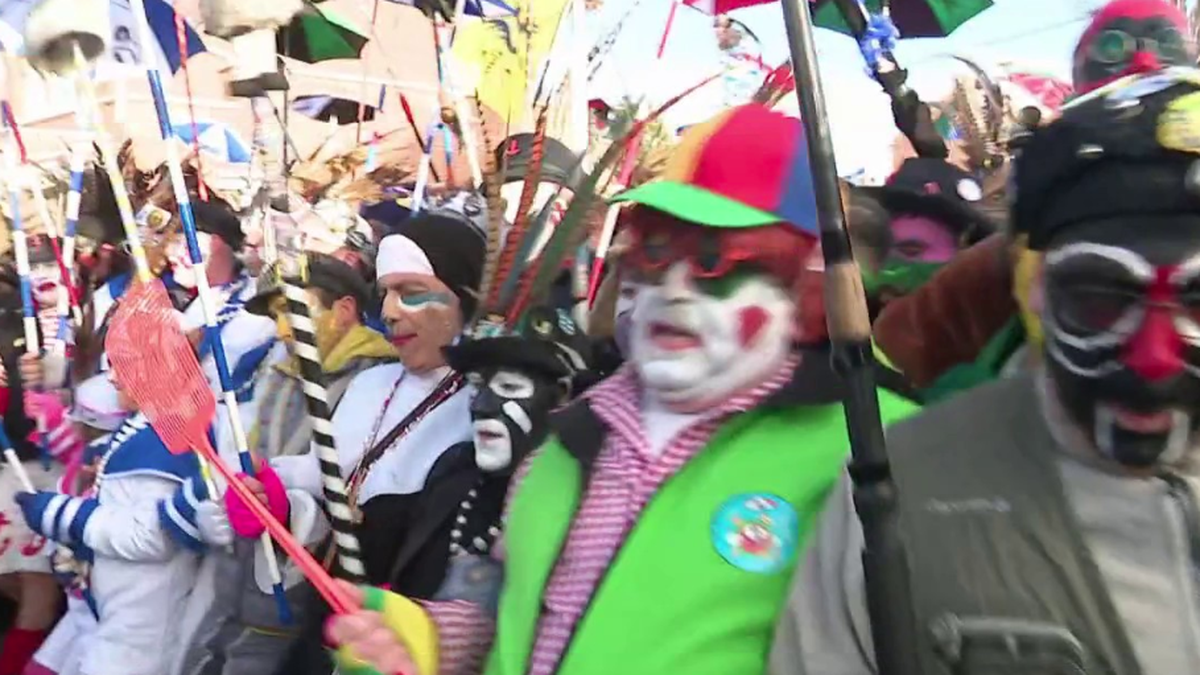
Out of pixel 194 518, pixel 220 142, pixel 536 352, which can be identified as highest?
pixel 536 352

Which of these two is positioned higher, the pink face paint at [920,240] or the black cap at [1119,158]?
the black cap at [1119,158]

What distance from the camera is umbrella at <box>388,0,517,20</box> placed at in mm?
4543

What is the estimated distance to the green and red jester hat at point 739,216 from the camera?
5.46 ft

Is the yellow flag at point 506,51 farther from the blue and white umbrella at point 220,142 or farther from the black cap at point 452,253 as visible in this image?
the blue and white umbrella at point 220,142

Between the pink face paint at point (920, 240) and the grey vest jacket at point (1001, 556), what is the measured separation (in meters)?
1.31

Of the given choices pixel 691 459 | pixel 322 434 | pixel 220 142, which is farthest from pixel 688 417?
pixel 220 142

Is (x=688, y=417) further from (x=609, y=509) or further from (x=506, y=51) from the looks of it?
(x=506, y=51)

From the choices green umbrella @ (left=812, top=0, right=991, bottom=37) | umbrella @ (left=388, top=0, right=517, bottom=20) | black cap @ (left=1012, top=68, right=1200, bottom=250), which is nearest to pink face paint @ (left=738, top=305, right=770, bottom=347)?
black cap @ (left=1012, top=68, right=1200, bottom=250)

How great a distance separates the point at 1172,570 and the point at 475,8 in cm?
487

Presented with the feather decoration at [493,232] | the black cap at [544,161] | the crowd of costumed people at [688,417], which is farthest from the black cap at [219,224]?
the feather decoration at [493,232]

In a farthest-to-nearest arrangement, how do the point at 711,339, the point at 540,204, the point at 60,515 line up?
the point at 60,515 < the point at 540,204 < the point at 711,339

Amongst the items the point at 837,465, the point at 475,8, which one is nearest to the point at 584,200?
the point at 837,465

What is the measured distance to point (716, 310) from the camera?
65.2 inches

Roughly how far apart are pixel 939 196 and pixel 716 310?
44.4 inches
